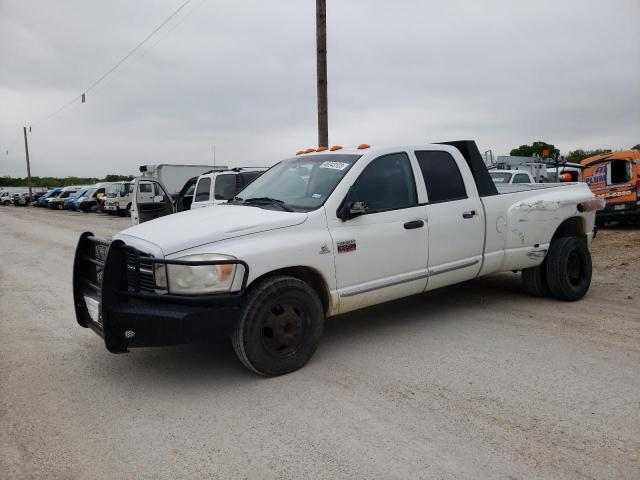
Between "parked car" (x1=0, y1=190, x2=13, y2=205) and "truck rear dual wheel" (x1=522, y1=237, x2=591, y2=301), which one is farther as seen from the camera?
"parked car" (x1=0, y1=190, x2=13, y2=205)

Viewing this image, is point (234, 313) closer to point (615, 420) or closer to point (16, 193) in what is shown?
point (615, 420)

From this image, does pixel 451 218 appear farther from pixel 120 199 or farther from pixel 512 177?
pixel 120 199

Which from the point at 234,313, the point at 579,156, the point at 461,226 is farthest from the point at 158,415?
the point at 579,156

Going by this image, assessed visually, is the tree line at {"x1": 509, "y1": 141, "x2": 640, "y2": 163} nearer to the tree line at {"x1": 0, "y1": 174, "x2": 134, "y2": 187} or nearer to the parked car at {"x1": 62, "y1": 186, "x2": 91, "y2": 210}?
the parked car at {"x1": 62, "y1": 186, "x2": 91, "y2": 210}

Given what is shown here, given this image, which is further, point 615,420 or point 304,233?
point 304,233

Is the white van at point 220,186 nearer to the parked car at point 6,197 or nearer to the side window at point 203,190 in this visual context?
the side window at point 203,190

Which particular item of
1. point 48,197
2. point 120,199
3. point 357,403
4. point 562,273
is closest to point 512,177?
point 562,273

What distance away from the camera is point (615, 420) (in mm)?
3123

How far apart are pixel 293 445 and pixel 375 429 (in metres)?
0.51

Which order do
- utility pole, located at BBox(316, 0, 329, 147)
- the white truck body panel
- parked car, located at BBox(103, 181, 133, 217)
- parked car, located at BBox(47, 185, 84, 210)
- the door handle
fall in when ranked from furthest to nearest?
parked car, located at BBox(47, 185, 84, 210), parked car, located at BBox(103, 181, 133, 217), utility pole, located at BBox(316, 0, 329, 147), the door handle, the white truck body panel

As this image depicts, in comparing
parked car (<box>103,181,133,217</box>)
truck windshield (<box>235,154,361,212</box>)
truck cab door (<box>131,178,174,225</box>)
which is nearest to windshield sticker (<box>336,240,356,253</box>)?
truck windshield (<box>235,154,361,212</box>)

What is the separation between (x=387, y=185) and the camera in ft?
15.5

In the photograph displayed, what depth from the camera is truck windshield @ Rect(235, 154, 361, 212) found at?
4.43 metres

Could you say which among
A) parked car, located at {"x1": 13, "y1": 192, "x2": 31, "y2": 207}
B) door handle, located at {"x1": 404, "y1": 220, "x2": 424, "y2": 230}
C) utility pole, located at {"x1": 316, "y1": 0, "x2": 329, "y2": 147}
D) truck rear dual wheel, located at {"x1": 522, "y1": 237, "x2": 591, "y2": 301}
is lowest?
parked car, located at {"x1": 13, "y1": 192, "x2": 31, "y2": 207}
